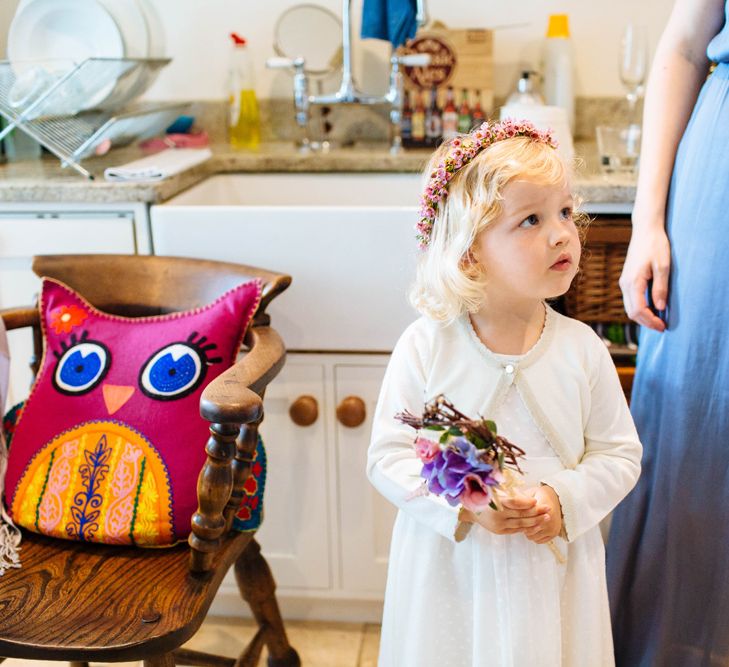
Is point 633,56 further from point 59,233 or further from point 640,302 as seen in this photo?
point 59,233

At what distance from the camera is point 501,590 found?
1098mm

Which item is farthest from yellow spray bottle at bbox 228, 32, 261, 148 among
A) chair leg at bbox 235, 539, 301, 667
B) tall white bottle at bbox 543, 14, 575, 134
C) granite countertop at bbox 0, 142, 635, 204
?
chair leg at bbox 235, 539, 301, 667

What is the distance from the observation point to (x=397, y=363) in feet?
3.79

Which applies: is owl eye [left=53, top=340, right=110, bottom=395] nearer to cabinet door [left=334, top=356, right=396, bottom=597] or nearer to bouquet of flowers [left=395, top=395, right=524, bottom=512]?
cabinet door [left=334, top=356, right=396, bottom=597]

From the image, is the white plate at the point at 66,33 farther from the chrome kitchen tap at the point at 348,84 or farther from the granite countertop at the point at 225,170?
the chrome kitchen tap at the point at 348,84

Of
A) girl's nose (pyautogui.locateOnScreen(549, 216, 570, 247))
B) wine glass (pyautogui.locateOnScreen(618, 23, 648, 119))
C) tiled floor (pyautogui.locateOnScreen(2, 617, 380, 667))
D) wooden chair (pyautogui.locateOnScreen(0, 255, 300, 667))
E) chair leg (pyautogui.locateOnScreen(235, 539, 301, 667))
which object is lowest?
tiled floor (pyautogui.locateOnScreen(2, 617, 380, 667))

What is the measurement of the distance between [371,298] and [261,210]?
237 mm

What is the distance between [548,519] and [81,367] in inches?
29.5

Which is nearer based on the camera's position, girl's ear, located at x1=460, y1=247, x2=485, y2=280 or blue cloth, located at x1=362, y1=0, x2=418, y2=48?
girl's ear, located at x1=460, y1=247, x2=485, y2=280

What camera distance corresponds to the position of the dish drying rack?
166 centimetres

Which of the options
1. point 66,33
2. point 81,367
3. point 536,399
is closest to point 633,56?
point 536,399

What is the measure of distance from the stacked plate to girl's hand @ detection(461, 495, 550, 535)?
1168mm

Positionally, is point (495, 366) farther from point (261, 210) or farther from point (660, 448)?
point (261, 210)

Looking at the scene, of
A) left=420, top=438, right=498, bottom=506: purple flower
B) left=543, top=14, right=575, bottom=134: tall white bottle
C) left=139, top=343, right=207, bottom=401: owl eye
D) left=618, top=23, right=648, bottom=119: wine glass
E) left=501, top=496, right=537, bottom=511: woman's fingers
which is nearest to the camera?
left=420, top=438, right=498, bottom=506: purple flower
